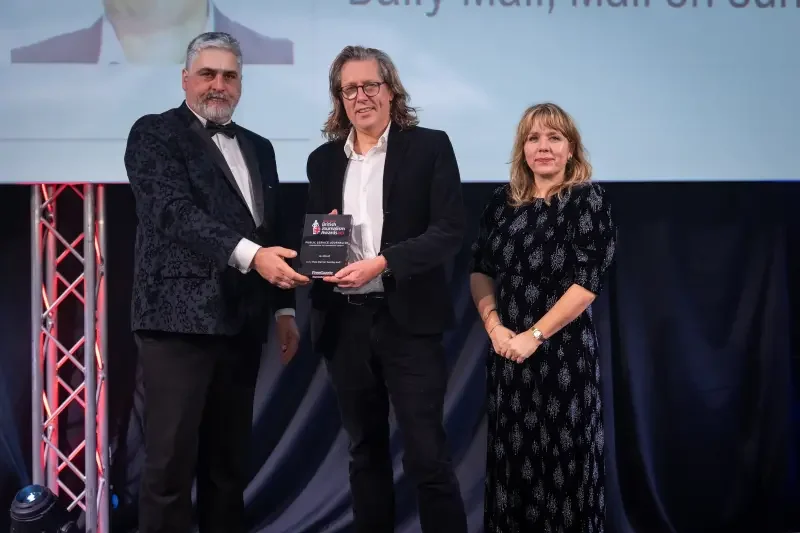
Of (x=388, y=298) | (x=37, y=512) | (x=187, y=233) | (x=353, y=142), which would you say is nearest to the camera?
(x=187, y=233)

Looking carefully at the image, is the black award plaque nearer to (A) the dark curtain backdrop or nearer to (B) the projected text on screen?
(B) the projected text on screen

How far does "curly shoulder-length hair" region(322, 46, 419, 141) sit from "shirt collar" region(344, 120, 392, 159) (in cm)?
3

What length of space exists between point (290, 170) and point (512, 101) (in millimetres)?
827

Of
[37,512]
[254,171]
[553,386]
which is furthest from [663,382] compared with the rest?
[37,512]

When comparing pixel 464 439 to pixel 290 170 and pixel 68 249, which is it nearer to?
pixel 290 170

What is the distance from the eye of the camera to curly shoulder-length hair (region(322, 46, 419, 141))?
2061mm

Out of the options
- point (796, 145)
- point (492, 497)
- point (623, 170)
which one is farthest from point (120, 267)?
point (796, 145)

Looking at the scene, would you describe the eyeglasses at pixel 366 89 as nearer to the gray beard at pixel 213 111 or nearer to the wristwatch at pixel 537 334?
the gray beard at pixel 213 111

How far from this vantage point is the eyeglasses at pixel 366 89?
2.04 meters

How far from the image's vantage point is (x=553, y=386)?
2.07 metres

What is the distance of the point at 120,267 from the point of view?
303cm

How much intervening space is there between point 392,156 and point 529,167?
17.0 inches

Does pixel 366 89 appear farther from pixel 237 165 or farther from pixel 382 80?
pixel 237 165

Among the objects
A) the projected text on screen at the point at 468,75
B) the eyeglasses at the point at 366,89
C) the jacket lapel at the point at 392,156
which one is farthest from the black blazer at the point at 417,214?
the projected text on screen at the point at 468,75
